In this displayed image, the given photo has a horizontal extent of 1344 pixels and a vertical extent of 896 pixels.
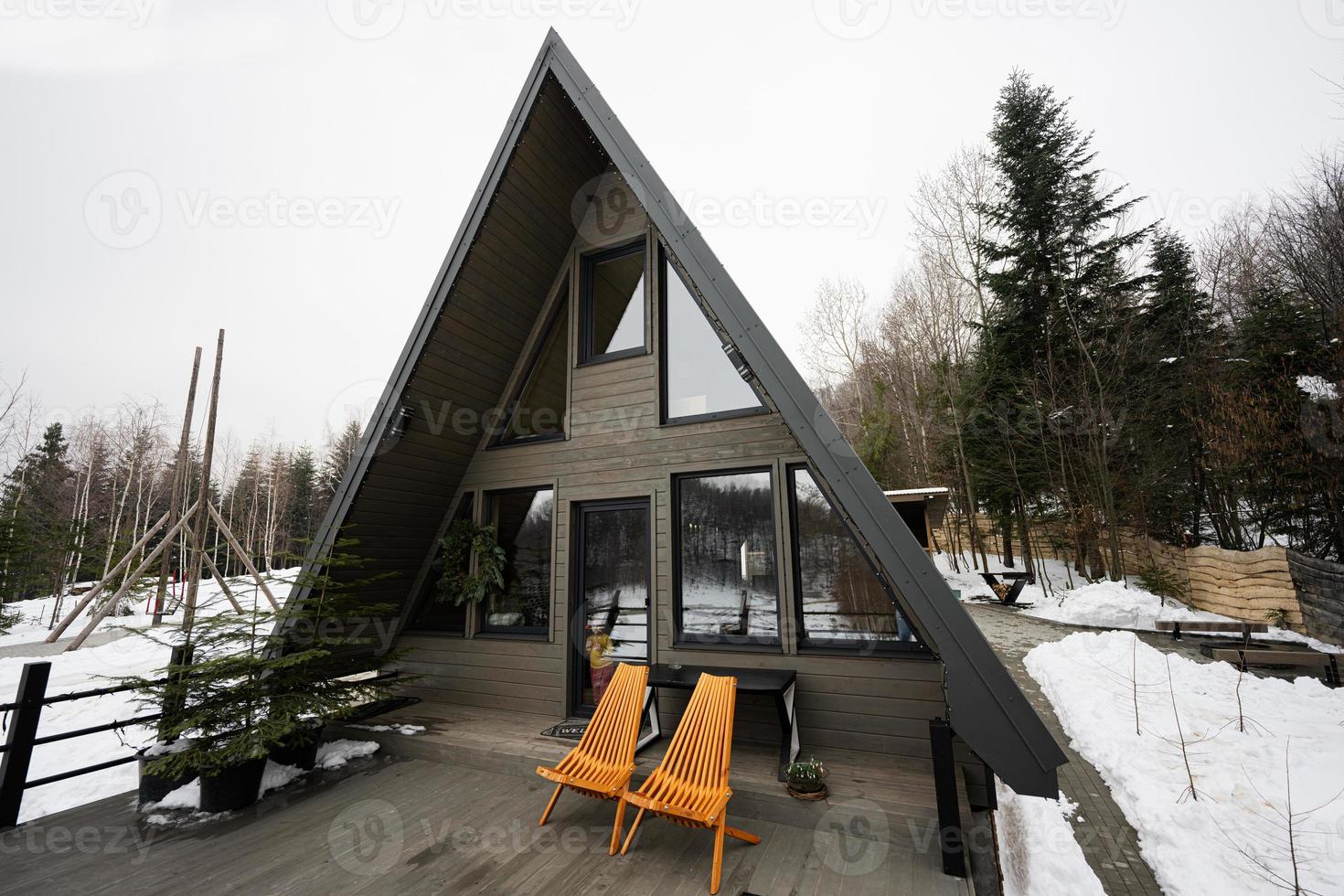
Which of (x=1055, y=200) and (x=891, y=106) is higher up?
(x=891, y=106)

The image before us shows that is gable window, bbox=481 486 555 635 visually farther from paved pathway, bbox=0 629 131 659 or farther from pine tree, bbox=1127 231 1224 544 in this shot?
pine tree, bbox=1127 231 1224 544

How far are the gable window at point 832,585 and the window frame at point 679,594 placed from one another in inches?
6.0

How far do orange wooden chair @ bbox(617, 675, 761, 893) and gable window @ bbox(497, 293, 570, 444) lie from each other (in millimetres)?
3226

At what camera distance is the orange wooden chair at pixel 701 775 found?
2.67 meters

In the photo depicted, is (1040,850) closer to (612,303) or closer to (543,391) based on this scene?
(543,391)

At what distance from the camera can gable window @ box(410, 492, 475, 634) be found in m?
5.54

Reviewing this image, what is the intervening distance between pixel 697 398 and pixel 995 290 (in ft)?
47.1

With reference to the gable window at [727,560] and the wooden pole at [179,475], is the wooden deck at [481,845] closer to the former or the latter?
the gable window at [727,560]

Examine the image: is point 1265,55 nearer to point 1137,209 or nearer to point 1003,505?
point 1137,209

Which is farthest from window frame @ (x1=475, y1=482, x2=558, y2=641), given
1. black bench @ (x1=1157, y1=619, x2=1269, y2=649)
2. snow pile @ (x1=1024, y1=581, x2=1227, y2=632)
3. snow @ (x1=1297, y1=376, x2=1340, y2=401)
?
snow @ (x1=1297, y1=376, x2=1340, y2=401)

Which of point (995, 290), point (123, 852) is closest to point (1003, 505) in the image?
point (995, 290)

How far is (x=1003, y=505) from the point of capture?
16.5 m

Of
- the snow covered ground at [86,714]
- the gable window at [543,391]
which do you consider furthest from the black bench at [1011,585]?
the snow covered ground at [86,714]

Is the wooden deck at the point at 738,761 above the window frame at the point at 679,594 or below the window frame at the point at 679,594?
below
